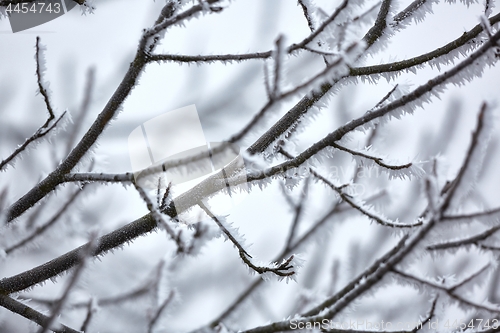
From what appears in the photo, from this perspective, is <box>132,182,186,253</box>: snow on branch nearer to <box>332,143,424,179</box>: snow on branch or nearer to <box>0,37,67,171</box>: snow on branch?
<box>0,37,67,171</box>: snow on branch

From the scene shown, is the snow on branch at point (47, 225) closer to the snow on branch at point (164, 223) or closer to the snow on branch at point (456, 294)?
the snow on branch at point (164, 223)

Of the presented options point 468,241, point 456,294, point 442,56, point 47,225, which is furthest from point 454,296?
point 47,225

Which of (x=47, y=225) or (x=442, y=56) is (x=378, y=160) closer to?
(x=442, y=56)

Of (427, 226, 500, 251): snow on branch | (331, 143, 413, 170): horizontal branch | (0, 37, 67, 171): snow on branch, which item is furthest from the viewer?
(331, 143, 413, 170): horizontal branch

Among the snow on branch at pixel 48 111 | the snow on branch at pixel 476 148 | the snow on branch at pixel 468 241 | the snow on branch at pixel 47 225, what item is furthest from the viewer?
the snow on branch at pixel 47 225

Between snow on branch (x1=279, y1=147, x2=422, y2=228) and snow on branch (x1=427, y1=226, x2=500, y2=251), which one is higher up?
snow on branch (x1=279, y1=147, x2=422, y2=228)

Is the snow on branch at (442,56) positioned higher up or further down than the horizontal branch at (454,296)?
higher up

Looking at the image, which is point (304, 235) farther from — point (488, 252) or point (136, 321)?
point (136, 321)

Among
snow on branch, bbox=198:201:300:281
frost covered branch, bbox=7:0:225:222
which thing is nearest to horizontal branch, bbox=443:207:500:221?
snow on branch, bbox=198:201:300:281

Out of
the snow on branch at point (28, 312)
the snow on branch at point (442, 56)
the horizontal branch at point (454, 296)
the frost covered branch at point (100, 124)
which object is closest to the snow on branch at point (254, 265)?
the horizontal branch at point (454, 296)

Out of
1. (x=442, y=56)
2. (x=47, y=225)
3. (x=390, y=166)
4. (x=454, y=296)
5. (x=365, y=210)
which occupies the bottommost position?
(x=454, y=296)

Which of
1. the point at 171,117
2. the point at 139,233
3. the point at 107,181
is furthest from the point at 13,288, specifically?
the point at 171,117

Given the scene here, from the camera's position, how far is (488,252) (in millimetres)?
1000

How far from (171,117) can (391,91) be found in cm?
84
